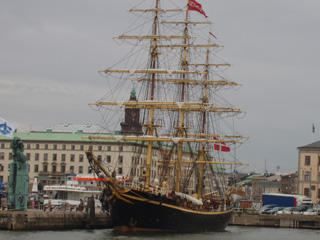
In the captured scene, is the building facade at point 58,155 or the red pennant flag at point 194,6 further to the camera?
the building facade at point 58,155

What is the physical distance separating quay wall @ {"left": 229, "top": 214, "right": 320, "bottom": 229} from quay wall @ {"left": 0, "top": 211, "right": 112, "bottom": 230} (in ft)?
83.5

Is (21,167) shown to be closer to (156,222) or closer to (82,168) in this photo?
(156,222)

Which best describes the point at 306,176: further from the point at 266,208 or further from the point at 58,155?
the point at 58,155

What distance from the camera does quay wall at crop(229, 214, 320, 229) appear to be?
8738 centimetres

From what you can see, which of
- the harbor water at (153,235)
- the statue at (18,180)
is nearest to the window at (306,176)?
the harbor water at (153,235)

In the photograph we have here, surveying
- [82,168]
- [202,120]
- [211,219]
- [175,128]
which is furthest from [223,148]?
[82,168]

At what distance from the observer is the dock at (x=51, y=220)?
2245 inches

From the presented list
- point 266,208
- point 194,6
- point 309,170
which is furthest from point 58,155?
point 194,6

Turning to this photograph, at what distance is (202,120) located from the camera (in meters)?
93.2

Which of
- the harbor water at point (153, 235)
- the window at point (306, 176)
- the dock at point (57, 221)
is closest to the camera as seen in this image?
the harbor water at point (153, 235)

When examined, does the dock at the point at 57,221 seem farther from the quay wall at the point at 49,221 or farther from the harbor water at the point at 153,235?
the harbor water at the point at 153,235

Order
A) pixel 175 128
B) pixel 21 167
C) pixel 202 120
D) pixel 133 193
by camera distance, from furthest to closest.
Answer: pixel 202 120 → pixel 175 128 → pixel 133 193 → pixel 21 167

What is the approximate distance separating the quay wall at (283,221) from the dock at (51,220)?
82.6 ft

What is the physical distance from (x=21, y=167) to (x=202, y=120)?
123 feet
